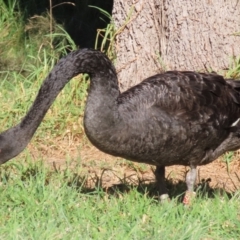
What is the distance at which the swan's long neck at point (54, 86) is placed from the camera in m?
6.77

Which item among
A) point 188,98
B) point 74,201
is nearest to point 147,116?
point 188,98

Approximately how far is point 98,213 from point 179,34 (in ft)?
8.83

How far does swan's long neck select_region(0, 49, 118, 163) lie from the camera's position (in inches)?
267

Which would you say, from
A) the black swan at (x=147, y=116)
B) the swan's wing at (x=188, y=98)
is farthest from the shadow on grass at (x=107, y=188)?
the swan's wing at (x=188, y=98)

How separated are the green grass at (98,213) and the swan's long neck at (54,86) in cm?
50

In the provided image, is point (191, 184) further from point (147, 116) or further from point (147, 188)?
point (147, 116)

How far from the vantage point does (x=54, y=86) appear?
687 centimetres

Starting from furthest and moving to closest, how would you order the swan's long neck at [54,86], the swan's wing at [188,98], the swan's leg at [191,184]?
the swan's leg at [191,184] → the swan's wing at [188,98] → the swan's long neck at [54,86]

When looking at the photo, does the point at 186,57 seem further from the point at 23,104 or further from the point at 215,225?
the point at 215,225

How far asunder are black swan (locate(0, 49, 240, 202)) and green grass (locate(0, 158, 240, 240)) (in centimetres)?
36

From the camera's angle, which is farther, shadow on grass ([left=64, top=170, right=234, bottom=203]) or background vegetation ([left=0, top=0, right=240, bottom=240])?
shadow on grass ([left=64, top=170, right=234, bottom=203])

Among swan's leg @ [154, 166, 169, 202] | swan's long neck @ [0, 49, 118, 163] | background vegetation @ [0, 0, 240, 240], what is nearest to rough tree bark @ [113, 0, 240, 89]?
background vegetation @ [0, 0, 240, 240]

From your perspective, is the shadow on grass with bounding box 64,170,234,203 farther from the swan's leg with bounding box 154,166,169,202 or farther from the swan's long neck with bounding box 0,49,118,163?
the swan's long neck with bounding box 0,49,118,163

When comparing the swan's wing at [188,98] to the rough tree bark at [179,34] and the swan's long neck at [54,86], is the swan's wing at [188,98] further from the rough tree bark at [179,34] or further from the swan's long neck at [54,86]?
the rough tree bark at [179,34]
